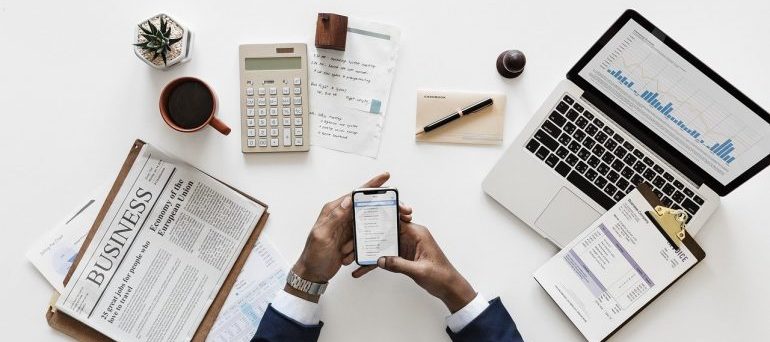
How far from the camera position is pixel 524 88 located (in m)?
1.00

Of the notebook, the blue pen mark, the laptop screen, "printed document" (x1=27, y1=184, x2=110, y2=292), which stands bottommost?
"printed document" (x1=27, y1=184, x2=110, y2=292)

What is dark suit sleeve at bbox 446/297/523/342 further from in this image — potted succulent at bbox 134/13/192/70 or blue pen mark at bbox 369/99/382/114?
potted succulent at bbox 134/13/192/70

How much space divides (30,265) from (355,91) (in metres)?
0.70

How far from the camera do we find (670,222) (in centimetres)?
94

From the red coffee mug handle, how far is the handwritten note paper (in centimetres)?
16

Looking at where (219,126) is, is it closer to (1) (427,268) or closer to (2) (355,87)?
(2) (355,87)

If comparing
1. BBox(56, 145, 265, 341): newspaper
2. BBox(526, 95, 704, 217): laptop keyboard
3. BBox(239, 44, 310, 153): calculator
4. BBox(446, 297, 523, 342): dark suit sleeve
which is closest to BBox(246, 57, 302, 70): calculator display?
BBox(239, 44, 310, 153): calculator

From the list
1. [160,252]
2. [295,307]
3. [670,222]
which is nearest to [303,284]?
[295,307]

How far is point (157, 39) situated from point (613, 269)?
91 cm

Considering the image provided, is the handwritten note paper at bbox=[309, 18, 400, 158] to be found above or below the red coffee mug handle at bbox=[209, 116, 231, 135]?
above

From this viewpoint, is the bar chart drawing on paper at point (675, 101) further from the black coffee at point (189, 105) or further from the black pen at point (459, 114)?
the black coffee at point (189, 105)

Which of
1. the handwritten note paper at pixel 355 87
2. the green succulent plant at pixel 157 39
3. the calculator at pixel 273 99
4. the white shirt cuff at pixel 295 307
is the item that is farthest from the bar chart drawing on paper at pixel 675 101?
the green succulent plant at pixel 157 39

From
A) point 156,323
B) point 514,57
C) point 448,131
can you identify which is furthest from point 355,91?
point 156,323

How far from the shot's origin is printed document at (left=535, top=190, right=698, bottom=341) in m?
0.96
